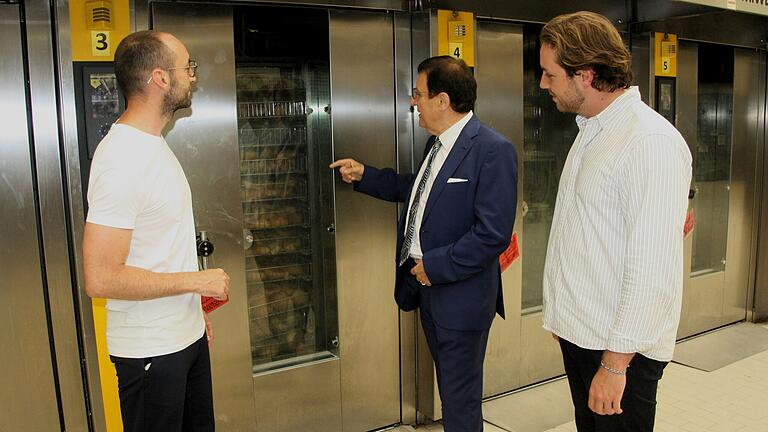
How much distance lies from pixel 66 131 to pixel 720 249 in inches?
180

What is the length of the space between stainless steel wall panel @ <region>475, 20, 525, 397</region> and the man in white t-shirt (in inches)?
74.6

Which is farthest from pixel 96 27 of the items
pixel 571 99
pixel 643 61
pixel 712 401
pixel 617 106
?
pixel 712 401

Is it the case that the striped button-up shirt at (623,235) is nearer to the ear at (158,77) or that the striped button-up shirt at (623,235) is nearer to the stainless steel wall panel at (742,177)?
the ear at (158,77)

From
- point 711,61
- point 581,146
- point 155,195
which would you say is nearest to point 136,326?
point 155,195

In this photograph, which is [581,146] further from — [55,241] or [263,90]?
[55,241]

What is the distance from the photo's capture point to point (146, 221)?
1.77 m

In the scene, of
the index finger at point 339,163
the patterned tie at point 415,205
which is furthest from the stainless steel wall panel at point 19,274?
the patterned tie at point 415,205

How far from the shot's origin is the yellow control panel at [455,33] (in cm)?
307

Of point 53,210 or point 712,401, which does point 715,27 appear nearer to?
point 712,401

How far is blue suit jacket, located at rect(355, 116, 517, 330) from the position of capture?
238 cm

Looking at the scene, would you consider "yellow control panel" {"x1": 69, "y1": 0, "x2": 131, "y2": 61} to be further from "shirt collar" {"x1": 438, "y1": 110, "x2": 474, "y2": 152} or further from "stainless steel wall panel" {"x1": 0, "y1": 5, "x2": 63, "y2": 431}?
"shirt collar" {"x1": 438, "y1": 110, "x2": 474, "y2": 152}

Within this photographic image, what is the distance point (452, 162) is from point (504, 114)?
118 cm

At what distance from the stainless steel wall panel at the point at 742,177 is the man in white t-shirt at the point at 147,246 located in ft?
14.2

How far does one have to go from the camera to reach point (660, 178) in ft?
→ 5.19
